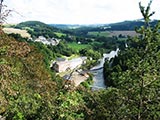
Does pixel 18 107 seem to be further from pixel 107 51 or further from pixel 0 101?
pixel 107 51

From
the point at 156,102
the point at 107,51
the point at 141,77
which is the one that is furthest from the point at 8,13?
the point at 107,51

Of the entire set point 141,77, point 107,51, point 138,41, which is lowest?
point 107,51

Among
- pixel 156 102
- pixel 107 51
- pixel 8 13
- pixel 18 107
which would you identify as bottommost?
pixel 107 51

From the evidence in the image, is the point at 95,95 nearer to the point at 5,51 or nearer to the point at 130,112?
the point at 130,112

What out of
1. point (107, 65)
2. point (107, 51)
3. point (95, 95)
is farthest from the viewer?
point (107, 51)

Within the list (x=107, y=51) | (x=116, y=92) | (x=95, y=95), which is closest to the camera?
(x=116, y=92)

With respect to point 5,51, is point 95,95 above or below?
below

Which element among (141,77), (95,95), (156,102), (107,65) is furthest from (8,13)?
(107,65)

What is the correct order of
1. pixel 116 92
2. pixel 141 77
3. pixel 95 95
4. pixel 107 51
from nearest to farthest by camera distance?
pixel 141 77, pixel 116 92, pixel 95 95, pixel 107 51

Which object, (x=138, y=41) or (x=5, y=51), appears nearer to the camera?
(x=5, y=51)
